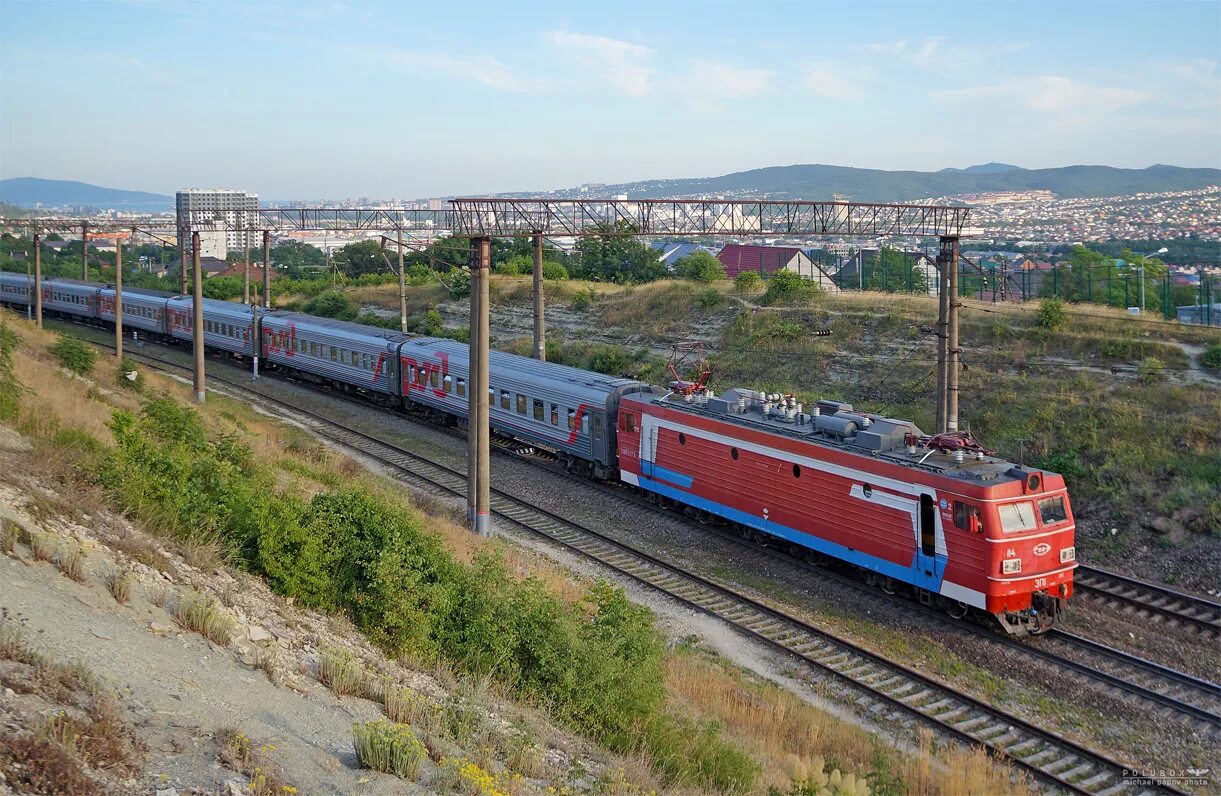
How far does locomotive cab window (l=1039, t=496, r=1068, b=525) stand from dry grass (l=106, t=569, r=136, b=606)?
13822 mm

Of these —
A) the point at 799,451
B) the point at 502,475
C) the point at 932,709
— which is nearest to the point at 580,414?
the point at 502,475

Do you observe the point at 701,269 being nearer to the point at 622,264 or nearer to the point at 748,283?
the point at 748,283

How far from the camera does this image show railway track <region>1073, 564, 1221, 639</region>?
689 inches

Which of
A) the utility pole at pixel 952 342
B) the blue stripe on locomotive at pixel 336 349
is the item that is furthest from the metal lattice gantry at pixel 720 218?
the blue stripe on locomotive at pixel 336 349

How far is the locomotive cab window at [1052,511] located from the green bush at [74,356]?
2905 centimetres

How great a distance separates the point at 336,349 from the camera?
39688mm

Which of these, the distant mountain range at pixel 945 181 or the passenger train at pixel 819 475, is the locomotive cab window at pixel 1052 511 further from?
the distant mountain range at pixel 945 181

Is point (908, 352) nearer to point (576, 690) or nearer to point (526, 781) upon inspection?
point (576, 690)

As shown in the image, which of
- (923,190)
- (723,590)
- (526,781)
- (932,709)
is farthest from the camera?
(923,190)

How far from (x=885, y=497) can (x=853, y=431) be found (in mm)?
1897

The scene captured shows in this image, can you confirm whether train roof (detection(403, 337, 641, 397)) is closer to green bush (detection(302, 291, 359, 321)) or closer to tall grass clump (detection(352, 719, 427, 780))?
tall grass clump (detection(352, 719, 427, 780))

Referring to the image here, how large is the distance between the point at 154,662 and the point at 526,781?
3.68 m

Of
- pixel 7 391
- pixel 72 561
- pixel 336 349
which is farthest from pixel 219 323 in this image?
pixel 72 561

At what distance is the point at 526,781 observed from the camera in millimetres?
9203
